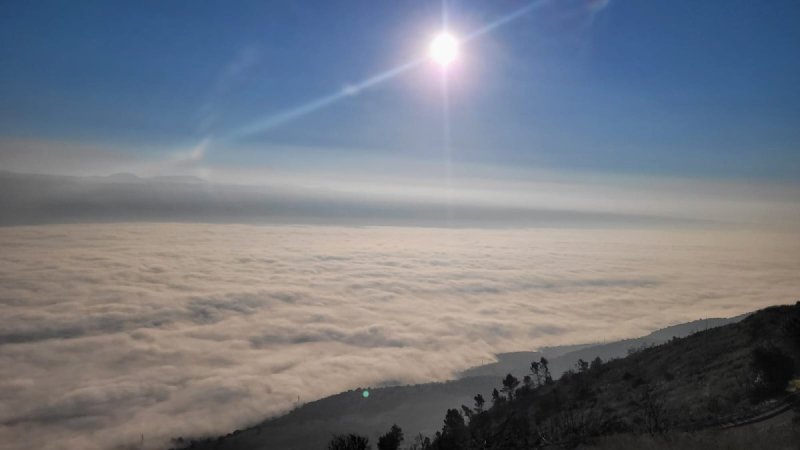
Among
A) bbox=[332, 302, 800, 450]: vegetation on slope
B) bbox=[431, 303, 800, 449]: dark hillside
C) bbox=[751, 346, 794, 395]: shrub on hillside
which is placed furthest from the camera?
bbox=[751, 346, 794, 395]: shrub on hillside

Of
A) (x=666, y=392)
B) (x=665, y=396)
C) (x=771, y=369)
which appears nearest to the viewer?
(x=771, y=369)

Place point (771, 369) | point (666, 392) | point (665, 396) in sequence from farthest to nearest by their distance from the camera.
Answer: point (666, 392) → point (665, 396) → point (771, 369)

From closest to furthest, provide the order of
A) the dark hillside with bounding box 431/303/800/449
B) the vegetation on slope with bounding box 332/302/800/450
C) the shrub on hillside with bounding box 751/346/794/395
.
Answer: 1. the vegetation on slope with bounding box 332/302/800/450
2. the dark hillside with bounding box 431/303/800/449
3. the shrub on hillside with bounding box 751/346/794/395

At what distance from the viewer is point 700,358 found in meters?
49.7

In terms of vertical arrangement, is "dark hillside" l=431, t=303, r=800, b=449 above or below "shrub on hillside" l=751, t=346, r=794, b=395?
below

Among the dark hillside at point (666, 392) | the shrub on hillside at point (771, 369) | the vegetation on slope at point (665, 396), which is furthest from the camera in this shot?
the shrub on hillside at point (771, 369)

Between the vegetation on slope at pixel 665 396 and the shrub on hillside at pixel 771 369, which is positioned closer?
the vegetation on slope at pixel 665 396

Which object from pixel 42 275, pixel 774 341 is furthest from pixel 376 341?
pixel 42 275

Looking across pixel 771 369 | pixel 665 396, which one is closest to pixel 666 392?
pixel 665 396

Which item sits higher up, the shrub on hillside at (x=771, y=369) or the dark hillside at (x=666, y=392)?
the shrub on hillside at (x=771, y=369)

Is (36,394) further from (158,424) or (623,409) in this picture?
(623,409)

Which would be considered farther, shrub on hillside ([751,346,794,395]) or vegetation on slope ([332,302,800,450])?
shrub on hillside ([751,346,794,395])

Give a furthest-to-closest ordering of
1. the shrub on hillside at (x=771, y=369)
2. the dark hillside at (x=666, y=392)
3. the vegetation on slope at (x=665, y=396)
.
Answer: the shrub on hillside at (x=771, y=369) < the dark hillside at (x=666, y=392) < the vegetation on slope at (x=665, y=396)

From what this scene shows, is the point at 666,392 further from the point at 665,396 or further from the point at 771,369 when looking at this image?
the point at 771,369
